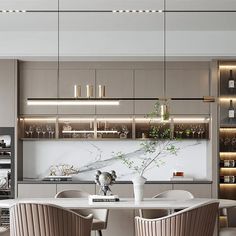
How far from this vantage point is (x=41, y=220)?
461 centimetres

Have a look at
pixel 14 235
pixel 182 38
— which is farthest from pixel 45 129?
pixel 14 235

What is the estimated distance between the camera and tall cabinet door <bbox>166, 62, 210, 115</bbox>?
26.6 feet

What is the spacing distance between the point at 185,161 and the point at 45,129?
2.14 m

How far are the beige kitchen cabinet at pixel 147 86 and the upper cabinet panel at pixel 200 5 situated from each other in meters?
1.81

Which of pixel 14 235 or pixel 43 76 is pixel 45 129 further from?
pixel 14 235

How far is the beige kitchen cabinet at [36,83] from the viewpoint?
8.14m

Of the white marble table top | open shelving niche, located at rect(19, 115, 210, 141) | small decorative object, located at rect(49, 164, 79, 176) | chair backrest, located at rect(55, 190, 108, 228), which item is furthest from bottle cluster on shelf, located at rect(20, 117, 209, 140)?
the white marble table top

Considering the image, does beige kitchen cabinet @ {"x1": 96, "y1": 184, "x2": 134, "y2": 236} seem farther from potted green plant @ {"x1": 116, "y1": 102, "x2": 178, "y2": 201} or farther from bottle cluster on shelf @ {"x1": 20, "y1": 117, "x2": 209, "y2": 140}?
bottle cluster on shelf @ {"x1": 20, "y1": 117, "x2": 209, "y2": 140}

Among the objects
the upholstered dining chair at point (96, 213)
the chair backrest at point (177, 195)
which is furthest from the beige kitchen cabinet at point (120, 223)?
the chair backrest at point (177, 195)

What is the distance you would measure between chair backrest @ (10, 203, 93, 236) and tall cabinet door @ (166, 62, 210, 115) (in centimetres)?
383

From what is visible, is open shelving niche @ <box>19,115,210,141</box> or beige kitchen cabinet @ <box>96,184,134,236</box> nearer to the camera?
beige kitchen cabinet @ <box>96,184,134,236</box>

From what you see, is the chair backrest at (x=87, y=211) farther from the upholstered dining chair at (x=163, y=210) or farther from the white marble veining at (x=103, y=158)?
the white marble veining at (x=103, y=158)

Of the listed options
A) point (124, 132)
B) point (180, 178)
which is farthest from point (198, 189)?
point (124, 132)

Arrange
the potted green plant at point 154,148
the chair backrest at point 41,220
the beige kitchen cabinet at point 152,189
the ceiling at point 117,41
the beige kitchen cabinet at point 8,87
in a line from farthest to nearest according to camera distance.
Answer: the potted green plant at point 154,148 → the beige kitchen cabinet at point 8,87 → the beige kitchen cabinet at point 152,189 → the ceiling at point 117,41 → the chair backrest at point 41,220
